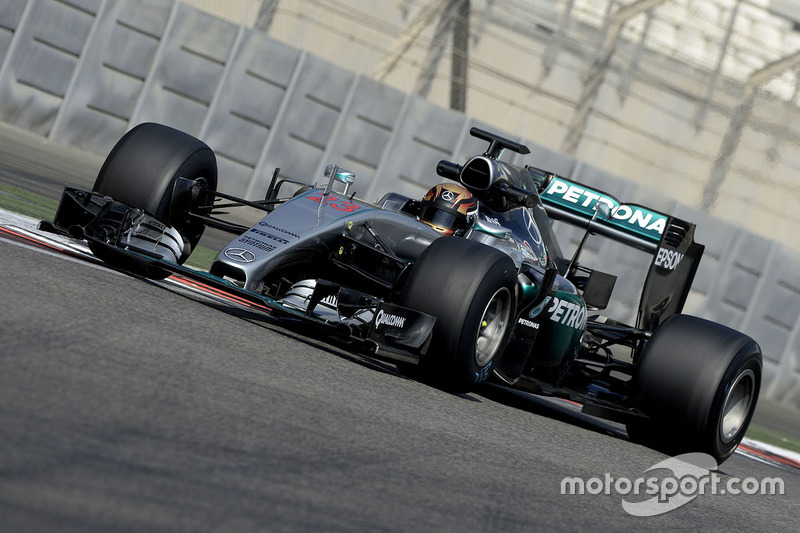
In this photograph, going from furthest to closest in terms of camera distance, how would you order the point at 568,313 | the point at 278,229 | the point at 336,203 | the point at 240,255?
the point at 568,313, the point at 336,203, the point at 278,229, the point at 240,255

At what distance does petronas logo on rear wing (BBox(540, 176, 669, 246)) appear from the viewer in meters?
8.14

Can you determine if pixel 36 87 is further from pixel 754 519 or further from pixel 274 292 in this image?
pixel 754 519

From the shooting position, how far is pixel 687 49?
18141mm

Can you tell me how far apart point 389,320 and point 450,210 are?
154 centimetres

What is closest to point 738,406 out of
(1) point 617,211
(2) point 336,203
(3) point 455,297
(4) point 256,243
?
(1) point 617,211

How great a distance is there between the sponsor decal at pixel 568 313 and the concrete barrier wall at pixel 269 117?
6787 millimetres

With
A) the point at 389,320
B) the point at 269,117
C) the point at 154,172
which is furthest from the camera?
the point at 269,117

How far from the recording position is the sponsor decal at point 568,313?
7.18 meters

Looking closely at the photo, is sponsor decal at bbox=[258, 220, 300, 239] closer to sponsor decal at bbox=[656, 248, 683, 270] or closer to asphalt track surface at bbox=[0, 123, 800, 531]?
asphalt track surface at bbox=[0, 123, 800, 531]

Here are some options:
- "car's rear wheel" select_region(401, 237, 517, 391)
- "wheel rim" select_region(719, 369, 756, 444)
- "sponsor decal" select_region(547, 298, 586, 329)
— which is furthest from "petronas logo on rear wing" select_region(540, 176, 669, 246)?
"car's rear wheel" select_region(401, 237, 517, 391)

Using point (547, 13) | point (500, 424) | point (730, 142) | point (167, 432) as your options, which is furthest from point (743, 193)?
point (167, 432)

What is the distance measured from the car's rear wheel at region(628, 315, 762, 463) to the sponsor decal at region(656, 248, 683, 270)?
908 mm

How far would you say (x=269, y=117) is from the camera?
1400 centimetres

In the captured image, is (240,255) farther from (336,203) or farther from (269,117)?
(269,117)
